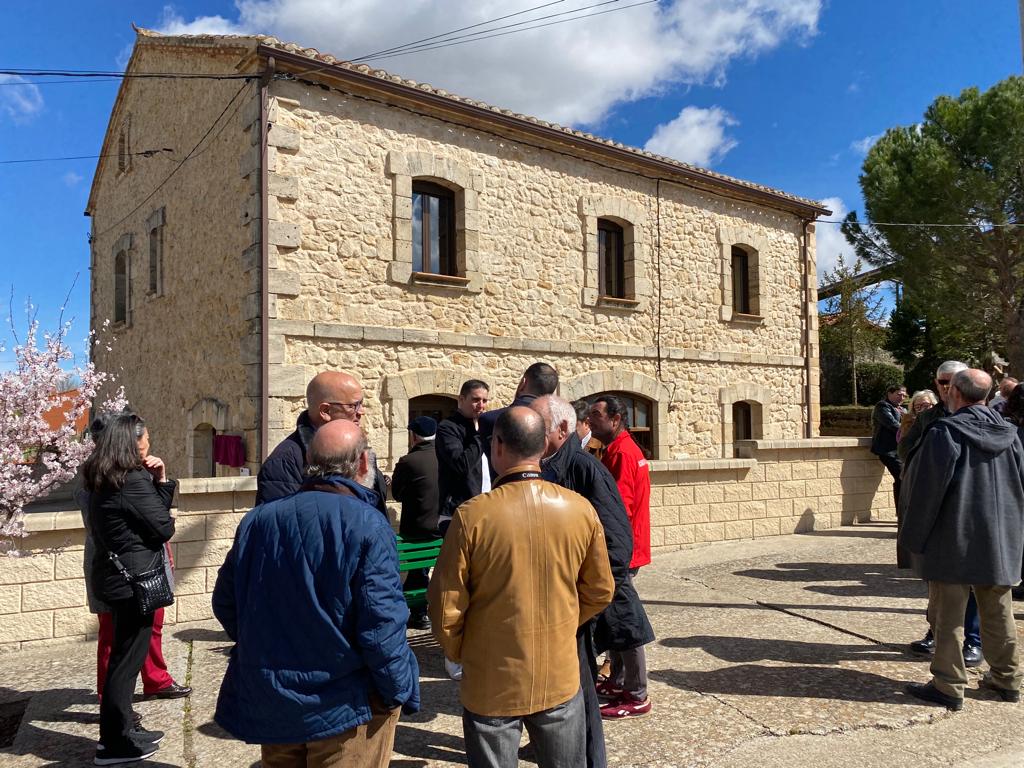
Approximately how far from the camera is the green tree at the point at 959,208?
16641 mm

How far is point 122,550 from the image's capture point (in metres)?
3.39

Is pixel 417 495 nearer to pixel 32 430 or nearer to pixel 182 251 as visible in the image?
pixel 32 430

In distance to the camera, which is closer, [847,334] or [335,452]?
[335,452]

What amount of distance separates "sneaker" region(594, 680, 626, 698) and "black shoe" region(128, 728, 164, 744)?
7.42 feet

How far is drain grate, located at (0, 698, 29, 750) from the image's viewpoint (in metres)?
3.66

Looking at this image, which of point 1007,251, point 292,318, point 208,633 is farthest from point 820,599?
point 1007,251

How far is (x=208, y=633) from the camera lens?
5383 millimetres

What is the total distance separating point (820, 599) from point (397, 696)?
5107mm

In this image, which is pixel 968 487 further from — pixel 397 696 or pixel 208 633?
pixel 208 633

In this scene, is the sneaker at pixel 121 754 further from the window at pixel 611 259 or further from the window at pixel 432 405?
the window at pixel 611 259

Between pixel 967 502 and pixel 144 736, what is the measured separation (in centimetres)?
445

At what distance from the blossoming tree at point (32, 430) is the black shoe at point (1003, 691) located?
20.0 ft

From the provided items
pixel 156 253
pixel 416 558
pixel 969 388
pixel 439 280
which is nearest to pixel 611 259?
pixel 439 280

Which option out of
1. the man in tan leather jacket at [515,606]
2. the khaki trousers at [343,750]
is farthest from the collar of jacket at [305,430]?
the khaki trousers at [343,750]
